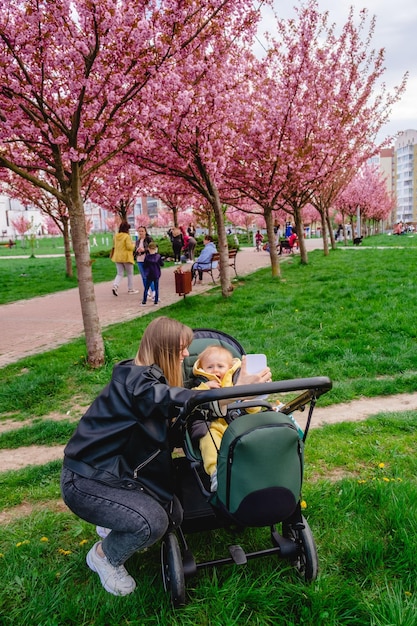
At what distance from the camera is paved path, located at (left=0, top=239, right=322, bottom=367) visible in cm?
919

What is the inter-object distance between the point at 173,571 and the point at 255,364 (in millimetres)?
1114

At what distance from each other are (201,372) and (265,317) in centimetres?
689

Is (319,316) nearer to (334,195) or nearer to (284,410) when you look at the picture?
(284,410)

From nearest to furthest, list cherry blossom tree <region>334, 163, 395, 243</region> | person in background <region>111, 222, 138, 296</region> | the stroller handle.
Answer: the stroller handle, person in background <region>111, 222, 138, 296</region>, cherry blossom tree <region>334, 163, 395, 243</region>

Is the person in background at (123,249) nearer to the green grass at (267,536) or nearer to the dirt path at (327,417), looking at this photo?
the green grass at (267,536)

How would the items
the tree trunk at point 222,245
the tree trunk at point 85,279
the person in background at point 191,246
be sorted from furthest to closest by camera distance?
the person in background at point 191,246 < the tree trunk at point 222,245 < the tree trunk at point 85,279

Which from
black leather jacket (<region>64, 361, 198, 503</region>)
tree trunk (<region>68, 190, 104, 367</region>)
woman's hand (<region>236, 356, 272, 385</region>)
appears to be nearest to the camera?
black leather jacket (<region>64, 361, 198, 503</region>)

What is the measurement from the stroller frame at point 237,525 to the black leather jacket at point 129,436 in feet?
0.45

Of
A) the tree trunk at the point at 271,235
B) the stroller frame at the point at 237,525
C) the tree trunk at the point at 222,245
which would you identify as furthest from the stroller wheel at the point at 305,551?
the tree trunk at the point at 271,235

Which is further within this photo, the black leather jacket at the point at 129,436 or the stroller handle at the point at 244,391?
the black leather jacket at the point at 129,436

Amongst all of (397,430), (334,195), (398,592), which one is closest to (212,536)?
(398,592)

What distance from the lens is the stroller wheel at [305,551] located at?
2.51m

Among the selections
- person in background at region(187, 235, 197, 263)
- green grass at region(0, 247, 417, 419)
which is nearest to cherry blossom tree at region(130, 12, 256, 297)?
green grass at region(0, 247, 417, 419)

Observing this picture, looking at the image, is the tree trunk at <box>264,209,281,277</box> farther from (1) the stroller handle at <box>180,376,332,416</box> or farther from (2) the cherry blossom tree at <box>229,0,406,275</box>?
(1) the stroller handle at <box>180,376,332,416</box>
